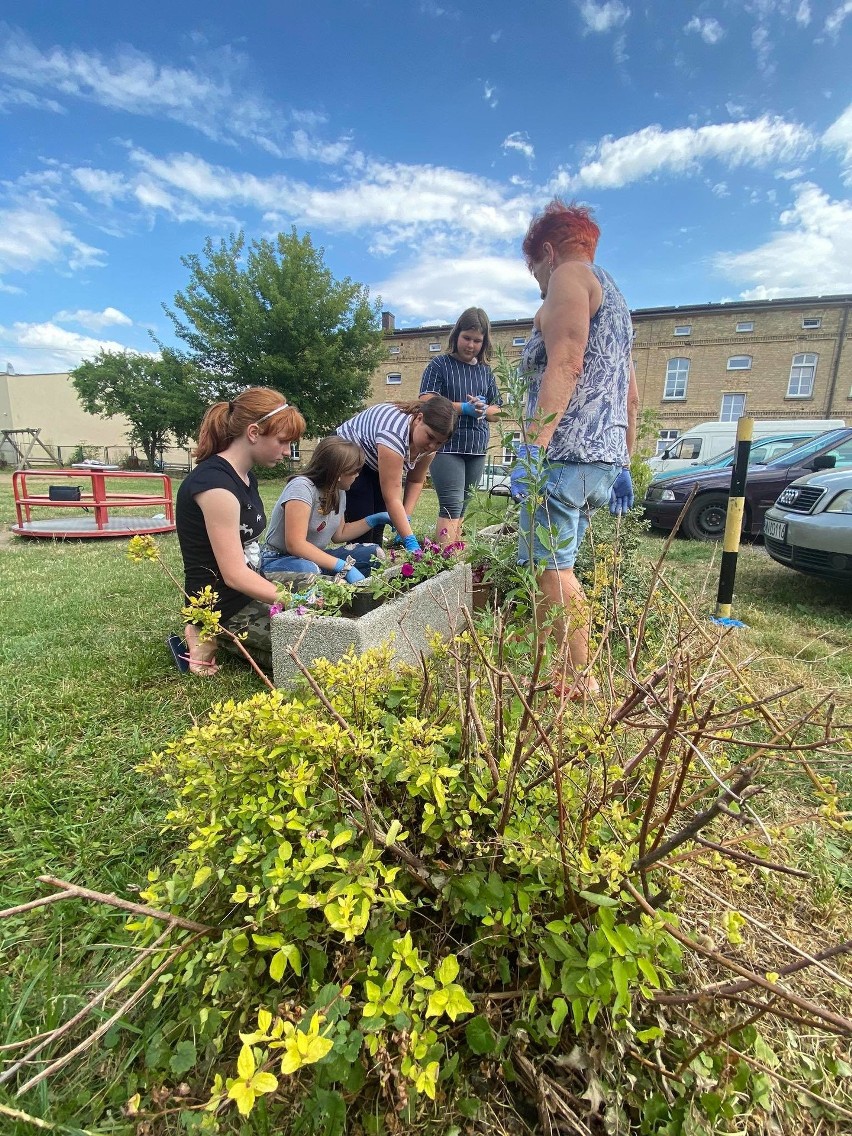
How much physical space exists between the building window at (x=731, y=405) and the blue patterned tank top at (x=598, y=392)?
2853 cm

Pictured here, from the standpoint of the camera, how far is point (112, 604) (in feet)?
13.0

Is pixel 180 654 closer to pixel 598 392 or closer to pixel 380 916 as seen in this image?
pixel 380 916

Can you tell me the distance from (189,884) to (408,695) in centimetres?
62

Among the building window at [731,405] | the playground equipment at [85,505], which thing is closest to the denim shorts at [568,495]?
the playground equipment at [85,505]

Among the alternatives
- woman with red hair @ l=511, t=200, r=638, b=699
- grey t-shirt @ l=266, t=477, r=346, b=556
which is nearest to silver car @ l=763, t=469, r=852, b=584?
woman with red hair @ l=511, t=200, r=638, b=699

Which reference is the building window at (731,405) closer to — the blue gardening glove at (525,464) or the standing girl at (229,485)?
the standing girl at (229,485)

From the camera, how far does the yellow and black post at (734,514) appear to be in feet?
10.6

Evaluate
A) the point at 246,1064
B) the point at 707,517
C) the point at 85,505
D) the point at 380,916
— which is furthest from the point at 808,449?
the point at 85,505

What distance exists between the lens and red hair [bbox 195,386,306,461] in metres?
2.66

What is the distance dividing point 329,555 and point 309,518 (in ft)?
0.78

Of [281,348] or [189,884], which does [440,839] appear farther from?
[281,348]

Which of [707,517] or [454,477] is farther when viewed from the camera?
[707,517]

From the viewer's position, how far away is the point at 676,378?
27078mm

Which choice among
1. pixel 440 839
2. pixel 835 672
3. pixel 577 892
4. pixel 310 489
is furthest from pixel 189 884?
pixel 835 672
